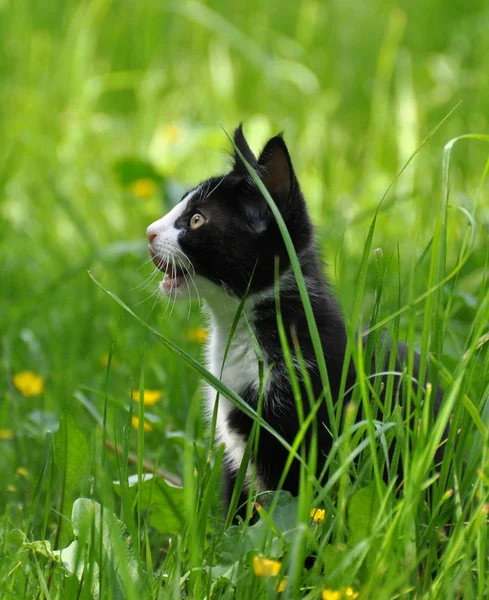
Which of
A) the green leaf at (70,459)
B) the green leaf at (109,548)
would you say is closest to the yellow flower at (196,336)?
the green leaf at (70,459)

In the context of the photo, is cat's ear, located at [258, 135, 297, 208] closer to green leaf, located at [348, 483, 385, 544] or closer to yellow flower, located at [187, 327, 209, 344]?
green leaf, located at [348, 483, 385, 544]

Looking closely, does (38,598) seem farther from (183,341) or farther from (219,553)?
(183,341)

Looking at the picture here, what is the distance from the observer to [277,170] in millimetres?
2127

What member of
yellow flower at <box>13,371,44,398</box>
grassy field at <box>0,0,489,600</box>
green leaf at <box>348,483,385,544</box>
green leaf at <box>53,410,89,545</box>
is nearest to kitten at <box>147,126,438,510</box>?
grassy field at <box>0,0,489,600</box>

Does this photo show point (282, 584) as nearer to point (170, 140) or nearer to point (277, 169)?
point (277, 169)

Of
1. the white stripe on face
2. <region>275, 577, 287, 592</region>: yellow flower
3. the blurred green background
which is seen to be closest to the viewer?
→ <region>275, 577, 287, 592</region>: yellow flower

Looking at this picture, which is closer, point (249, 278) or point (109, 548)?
point (109, 548)

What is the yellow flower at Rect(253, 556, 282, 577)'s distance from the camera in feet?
4.60

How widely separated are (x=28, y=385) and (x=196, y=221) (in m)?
0.94

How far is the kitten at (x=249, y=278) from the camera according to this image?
209cm

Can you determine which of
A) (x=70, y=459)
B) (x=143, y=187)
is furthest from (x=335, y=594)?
(x=143, y=187)

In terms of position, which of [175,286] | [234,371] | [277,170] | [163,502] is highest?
[277,170]

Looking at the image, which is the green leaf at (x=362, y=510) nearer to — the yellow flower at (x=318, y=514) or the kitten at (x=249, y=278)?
the yellow flower at (x=318, y=514)

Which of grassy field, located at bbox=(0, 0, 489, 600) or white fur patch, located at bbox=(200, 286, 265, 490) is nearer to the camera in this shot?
grassy field, located at bbox=(0, 0, 489, 600)
